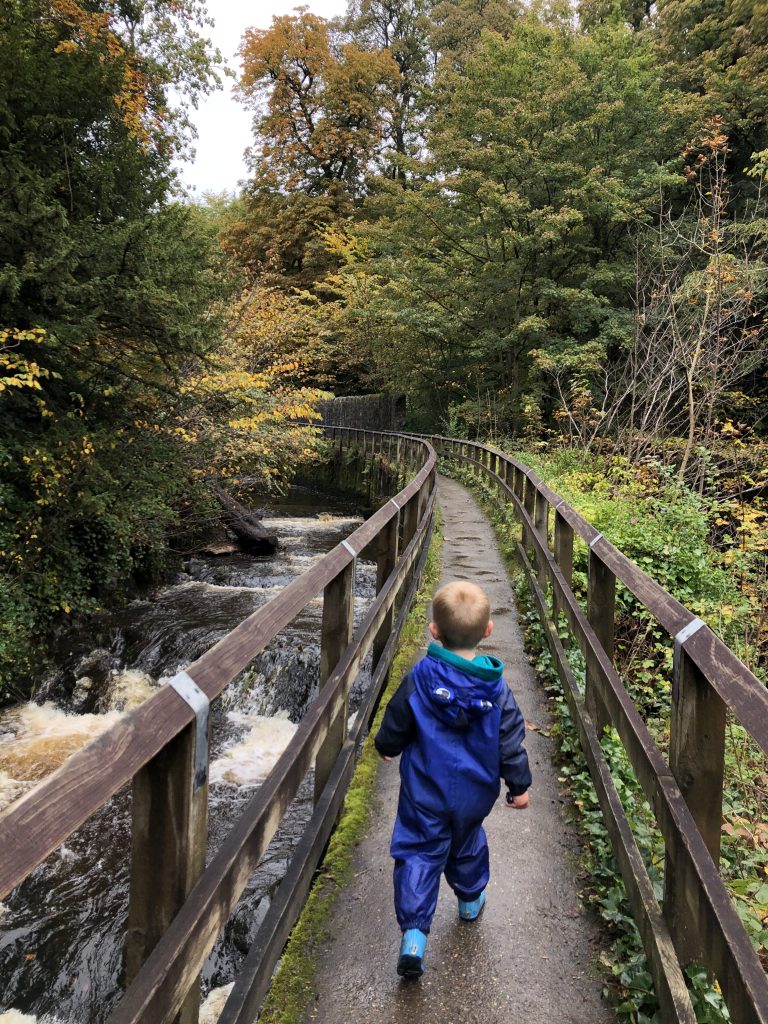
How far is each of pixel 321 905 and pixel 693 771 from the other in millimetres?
1513

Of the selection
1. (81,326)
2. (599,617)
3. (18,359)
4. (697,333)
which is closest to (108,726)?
(599,617)

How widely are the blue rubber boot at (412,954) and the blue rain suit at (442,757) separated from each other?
3 centimetres

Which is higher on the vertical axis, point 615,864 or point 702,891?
point 702,891

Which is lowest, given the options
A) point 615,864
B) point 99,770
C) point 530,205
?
point 615,864

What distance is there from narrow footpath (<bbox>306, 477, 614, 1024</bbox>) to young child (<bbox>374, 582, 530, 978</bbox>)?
131 mm

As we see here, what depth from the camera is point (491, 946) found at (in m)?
2.54

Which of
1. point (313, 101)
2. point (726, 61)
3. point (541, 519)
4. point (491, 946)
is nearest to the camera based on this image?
point (491, 946)

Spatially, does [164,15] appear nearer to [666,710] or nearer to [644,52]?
[644,52]

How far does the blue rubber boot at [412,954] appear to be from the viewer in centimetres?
228

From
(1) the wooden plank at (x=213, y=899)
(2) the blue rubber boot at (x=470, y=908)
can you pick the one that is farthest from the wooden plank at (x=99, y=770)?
(2) the blue rubber boot at (x=470, y=908)

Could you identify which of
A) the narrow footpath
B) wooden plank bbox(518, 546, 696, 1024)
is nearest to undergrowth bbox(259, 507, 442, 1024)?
the narrow footpath

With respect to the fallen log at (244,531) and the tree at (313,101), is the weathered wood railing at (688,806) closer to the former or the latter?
the fallen log at (244,531)

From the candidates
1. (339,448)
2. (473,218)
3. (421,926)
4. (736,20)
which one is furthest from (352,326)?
(421,926)

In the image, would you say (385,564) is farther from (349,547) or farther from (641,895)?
(641,895)
